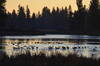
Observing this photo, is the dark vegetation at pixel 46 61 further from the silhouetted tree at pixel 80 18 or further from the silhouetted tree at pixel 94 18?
the silhouetted tree at pixel 80 18

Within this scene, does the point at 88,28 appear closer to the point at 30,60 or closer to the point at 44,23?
the point at 44,23

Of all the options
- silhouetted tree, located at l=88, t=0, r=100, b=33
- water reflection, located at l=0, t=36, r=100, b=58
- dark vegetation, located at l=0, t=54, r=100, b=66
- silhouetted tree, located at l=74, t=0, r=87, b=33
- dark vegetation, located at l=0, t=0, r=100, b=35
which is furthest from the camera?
silhouetted tree, located at l=74, t=0, r=87, b=33

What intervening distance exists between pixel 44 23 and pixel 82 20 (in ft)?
229

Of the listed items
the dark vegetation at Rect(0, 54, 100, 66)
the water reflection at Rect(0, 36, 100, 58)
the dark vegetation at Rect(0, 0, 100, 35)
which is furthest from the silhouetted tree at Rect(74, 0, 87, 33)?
the dark vegetation at Rect(0, 54, 100, 66)

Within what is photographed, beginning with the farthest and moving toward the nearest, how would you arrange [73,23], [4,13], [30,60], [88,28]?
[73,23], [88,28], [4,13], [30,60]

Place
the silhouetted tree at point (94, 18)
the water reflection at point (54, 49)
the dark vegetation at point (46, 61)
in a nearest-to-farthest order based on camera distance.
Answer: the dark vegetation at point (46, 61)
the water reflection at point (54, 49)
the silhouetted tree at point (94, 18)

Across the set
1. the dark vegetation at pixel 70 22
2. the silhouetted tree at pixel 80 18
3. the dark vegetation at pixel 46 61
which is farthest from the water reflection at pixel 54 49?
the silhouetted tree at pixel 80 18

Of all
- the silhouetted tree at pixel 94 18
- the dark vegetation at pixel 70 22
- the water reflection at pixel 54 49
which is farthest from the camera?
the silhouetted tree at pixel 94 18

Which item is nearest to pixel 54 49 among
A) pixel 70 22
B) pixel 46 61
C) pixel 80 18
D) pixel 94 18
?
pixel 46 61

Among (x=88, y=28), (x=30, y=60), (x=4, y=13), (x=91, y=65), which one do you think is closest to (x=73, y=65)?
(x=91, y=65)

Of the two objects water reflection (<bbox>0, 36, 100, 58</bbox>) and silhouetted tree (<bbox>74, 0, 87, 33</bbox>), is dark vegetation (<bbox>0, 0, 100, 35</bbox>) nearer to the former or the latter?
silhouetted tree (<bbox>74, 0, 87, 33</bbox>)

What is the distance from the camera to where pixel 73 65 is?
→ 53.4 ft

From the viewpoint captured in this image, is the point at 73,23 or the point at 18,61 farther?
the point at 73,23

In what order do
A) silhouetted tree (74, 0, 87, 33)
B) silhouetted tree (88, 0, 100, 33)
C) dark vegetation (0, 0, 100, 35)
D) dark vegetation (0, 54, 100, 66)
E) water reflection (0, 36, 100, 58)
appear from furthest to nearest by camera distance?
silhouetted tree (74, 0, 87, 33) → silhouetted tree (88, 0, 100, 33) → dark vegetation (0, 0, 100, 35) → water reflection (0, 36, 100, 58) → dark vegetation (0, 54, 100, 66)
